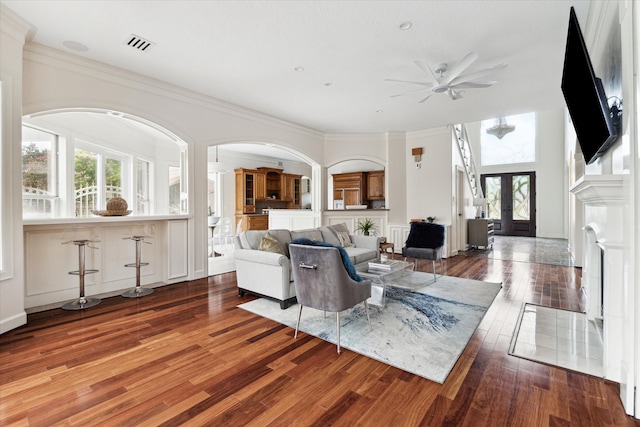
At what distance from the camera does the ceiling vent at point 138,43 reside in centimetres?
325

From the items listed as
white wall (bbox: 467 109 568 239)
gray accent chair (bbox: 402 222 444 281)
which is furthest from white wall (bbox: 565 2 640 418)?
white wall (bbox: 467 109 568 239)

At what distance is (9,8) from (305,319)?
13.2 feet

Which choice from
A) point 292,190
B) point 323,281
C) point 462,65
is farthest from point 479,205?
point 323,281

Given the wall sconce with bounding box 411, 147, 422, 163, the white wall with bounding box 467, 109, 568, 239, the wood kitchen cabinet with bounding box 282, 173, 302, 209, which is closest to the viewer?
the wall sconce with bounding box 411, 147, 422, 163

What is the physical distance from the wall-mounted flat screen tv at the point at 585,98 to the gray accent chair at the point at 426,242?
2.54 metres

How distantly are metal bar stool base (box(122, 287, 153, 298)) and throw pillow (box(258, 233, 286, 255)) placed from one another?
5.85ft

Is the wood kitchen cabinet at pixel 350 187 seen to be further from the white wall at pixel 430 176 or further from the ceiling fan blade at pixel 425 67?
the ceiling fan blade at pixel 425 67

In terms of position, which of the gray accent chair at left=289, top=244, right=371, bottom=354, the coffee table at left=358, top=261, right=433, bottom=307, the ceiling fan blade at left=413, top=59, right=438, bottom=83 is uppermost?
the ceiling fan blade at left=413, top=59, right=438, bottom=83

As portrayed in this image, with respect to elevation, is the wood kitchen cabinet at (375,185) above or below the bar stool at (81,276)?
above

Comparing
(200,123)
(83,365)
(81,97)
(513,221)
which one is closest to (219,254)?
(200,123)

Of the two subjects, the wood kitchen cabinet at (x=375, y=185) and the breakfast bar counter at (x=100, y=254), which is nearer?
the breakfast bar counter at (x=100, y=254)

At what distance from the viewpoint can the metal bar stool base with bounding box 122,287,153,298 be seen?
399cm

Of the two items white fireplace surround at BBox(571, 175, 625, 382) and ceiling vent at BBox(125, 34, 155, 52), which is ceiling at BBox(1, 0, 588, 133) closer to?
ceiling vent at BBox(125, 34, 155, 52)

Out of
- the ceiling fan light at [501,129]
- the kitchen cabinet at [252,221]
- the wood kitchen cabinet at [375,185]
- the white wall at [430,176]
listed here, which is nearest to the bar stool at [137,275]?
the kitchen cabinet at [252,221]
